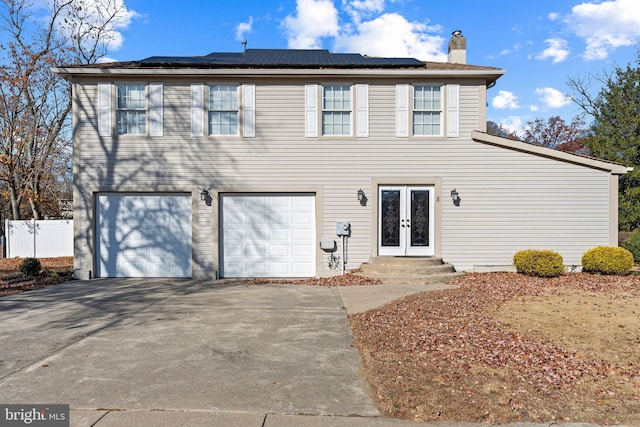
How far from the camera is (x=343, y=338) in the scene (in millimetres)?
5293

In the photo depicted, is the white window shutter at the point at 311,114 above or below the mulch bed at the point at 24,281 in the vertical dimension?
above

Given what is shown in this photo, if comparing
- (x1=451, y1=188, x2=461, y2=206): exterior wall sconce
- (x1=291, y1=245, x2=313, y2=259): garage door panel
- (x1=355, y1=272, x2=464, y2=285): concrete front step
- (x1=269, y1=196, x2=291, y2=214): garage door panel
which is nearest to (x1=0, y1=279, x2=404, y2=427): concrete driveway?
(x1=355, y1=272, x2=464, y2=285): concrete front step

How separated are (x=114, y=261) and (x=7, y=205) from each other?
21.8m

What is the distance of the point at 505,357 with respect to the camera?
4328 millimetres

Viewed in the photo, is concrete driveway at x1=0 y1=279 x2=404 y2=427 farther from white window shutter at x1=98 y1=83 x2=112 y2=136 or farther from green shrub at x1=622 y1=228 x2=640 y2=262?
green shrub at x1=622 y1=228 x2=640 y2=262

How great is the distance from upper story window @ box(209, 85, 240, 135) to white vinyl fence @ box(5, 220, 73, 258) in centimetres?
1055

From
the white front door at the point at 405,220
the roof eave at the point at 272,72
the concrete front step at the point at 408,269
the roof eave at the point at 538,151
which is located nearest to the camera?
the concrete front step at the point at 408,269

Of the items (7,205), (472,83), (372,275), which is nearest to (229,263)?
(372,275)

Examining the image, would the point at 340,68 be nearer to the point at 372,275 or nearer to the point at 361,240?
the point at 361,240

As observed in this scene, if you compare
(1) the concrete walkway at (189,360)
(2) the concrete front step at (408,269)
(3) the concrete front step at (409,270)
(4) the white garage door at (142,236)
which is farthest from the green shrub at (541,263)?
(4) the white garage door at (142,236)

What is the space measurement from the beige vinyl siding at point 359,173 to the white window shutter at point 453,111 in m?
0.18

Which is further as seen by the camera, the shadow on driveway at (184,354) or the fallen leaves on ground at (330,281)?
the fallen leaves on ground at (330,281)

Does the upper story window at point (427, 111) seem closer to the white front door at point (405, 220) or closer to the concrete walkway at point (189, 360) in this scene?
the white front door at point (405, 220)

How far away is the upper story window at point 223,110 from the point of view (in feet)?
35.6
